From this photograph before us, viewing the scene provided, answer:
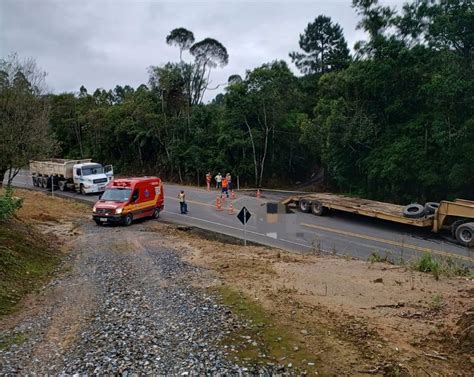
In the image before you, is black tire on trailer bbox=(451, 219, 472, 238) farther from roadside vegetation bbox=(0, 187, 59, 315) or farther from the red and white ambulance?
roadside vegetation bbox=(0, 187, 59, 315)

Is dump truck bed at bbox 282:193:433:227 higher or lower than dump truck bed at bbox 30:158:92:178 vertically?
lower

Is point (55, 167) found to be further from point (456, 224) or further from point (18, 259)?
point (456, 224)

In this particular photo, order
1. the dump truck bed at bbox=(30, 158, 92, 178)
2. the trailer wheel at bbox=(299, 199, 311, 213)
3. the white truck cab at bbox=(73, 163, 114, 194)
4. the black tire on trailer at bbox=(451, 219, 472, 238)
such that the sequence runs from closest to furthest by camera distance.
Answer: the black tire on trailer at bbox=(451, 219, 472, 238) < the trailer wheel at bbox=(299, 199, 311, 213) < the white truck cab at bbox=(73, 163, 114, 194) < the dump truck bed at bbox=(30, 158, 92, 178)

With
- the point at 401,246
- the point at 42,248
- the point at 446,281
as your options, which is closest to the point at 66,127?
the point at 42,248

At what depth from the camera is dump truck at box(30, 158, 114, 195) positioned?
30203mm

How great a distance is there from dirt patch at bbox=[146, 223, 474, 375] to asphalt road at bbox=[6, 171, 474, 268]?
11.0ft

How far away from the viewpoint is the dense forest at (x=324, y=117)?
23.4 meters

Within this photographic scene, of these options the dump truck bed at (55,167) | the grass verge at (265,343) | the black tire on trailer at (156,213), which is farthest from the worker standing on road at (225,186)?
the grass verge at (265,343)

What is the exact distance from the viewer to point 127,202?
20.0 meters

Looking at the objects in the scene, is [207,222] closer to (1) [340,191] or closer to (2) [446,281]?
(2) [446,281]

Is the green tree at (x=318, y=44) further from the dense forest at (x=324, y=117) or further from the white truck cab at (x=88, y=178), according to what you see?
the white truck cab at (x=88, y=178)

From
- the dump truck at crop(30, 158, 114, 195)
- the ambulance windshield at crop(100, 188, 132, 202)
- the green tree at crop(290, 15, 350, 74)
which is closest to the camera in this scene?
the ambulance windshield at crop(100, 188, 132, 202)

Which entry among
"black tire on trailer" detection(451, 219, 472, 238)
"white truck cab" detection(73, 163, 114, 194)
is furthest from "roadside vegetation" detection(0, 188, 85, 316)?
"black tire on trailer" detection(451, 219, 472, 238)

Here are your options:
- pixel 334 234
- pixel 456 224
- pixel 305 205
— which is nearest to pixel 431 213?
pixel 456 224
